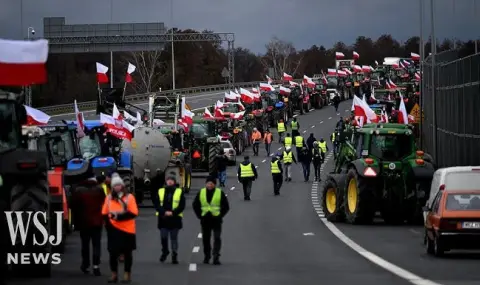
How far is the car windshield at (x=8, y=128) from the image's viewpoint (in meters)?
20.5

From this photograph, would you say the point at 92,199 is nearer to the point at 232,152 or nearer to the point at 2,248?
the point at 2,248

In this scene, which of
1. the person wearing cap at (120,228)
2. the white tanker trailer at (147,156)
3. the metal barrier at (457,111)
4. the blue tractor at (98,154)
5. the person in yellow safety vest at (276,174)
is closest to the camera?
the person wearing cap at (120,228)

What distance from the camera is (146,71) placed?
157m

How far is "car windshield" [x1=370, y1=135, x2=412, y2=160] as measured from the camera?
3662 cm

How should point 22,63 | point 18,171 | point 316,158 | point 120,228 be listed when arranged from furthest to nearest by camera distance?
point 316,158 → point 120,228 → point 18,171 → point 22,63

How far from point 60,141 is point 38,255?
34.3 feet

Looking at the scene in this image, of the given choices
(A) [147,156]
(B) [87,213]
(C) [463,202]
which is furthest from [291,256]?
(A) [147,156]

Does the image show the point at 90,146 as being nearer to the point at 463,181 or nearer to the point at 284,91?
the point at 463,181

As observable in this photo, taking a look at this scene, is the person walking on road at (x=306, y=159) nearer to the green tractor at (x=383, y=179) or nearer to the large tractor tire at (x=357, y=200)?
the green tractor at (x=383, y=179)

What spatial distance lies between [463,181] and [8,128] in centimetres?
1193

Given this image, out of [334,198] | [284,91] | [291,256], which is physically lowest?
[291,256]

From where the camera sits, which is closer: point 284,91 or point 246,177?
point 246,177

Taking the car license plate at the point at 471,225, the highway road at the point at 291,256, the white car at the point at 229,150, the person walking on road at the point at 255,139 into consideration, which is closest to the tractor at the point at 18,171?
the highway road at the point at 291,256

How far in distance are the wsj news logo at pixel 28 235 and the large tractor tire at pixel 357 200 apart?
15.4 meters
